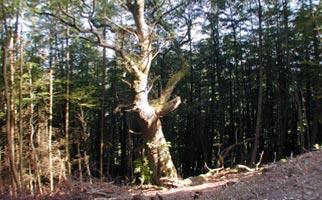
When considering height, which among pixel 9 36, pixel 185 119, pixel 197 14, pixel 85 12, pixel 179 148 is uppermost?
pixel 197 14

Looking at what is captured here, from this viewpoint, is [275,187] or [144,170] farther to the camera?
[144,170]

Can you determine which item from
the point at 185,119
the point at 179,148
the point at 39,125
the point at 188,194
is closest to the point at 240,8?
the point at 185,119

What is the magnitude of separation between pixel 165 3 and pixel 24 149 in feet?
27.2

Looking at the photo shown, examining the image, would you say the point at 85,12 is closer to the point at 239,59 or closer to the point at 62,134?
the point at 62,134

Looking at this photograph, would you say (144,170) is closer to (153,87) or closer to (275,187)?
(275,187)

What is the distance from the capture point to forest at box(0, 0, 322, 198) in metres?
12.2

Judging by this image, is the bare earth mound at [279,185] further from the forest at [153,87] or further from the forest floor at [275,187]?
the forest at [153,87]

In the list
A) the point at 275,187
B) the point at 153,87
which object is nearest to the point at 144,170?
the point at 275,187

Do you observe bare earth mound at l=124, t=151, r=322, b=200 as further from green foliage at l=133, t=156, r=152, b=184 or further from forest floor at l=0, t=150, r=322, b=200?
green foliage at l=133, t=156, r=152, b=184

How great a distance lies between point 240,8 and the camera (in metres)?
25.4

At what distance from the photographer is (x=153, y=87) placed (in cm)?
2216

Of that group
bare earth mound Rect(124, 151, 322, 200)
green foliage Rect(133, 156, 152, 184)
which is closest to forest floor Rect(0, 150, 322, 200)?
bare earth mound Rect(124, 151, 322, 200)

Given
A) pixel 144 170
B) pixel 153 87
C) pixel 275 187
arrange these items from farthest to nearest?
pixel 153 87, pixel 144 170, pixel 275 187

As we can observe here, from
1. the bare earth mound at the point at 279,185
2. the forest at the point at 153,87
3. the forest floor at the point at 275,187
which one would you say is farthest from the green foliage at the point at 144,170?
the bare earth mound at the point at 279,185
